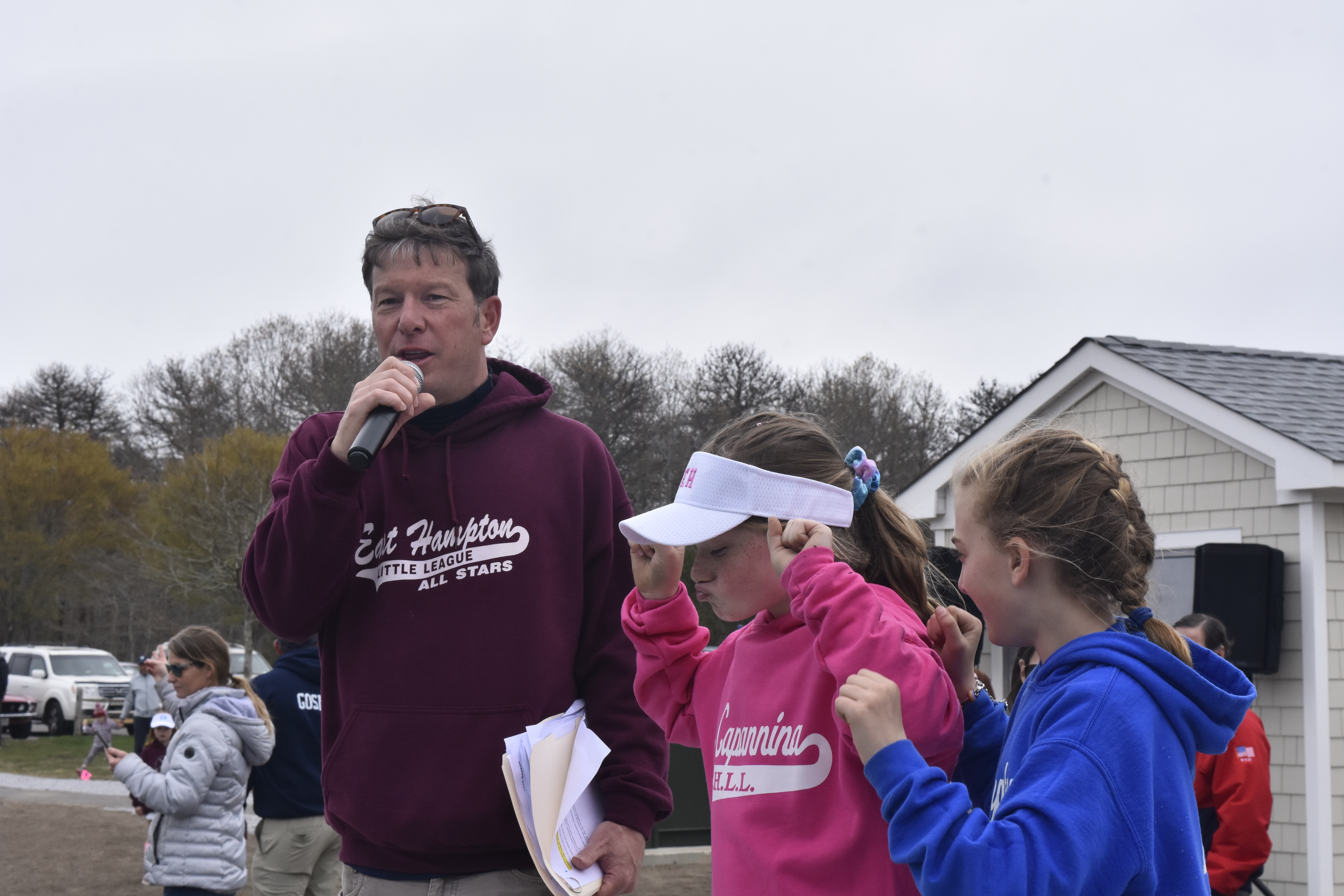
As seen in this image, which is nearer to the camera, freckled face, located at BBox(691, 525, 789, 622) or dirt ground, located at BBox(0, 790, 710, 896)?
freckled face, located at BBox(691, 525, 789, 622)

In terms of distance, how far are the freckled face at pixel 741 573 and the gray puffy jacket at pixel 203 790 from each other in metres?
3.99

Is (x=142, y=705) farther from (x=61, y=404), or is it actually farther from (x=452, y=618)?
(x=61, y=404)

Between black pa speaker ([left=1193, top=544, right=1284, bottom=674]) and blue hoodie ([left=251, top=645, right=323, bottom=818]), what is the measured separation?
592 cm

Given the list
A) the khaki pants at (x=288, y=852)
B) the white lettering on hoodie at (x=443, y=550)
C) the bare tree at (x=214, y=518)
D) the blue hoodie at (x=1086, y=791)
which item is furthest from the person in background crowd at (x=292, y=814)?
the bare tree at (x=214, y=518)

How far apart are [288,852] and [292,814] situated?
0.61 ft

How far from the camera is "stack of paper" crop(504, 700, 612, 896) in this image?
2393mm

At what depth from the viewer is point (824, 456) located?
250 cm

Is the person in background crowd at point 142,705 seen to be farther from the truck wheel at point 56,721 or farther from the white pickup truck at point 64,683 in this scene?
the truck wheel at point 56,721

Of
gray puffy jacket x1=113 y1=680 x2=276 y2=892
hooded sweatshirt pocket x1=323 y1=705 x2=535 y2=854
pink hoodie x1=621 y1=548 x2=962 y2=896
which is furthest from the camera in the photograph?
gray puffy jacket x1=113 y1=680 x2=276 y2=892

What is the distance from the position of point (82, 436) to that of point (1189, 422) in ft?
143

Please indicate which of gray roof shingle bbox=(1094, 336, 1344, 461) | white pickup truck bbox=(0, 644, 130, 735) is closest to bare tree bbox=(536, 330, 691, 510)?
white pickup truck bbox=(0, 644, 130, 735)

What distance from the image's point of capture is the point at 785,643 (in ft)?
7.95

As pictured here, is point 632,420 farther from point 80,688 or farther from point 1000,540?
point 1000,540

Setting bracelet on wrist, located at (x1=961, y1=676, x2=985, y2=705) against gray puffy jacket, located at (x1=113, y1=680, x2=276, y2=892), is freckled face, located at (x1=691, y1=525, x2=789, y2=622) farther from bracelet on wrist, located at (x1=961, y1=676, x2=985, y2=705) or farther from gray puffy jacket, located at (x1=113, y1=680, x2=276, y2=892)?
gray puffy jacket, located at (x1=113, y1=680, x2=276, y2=892)
